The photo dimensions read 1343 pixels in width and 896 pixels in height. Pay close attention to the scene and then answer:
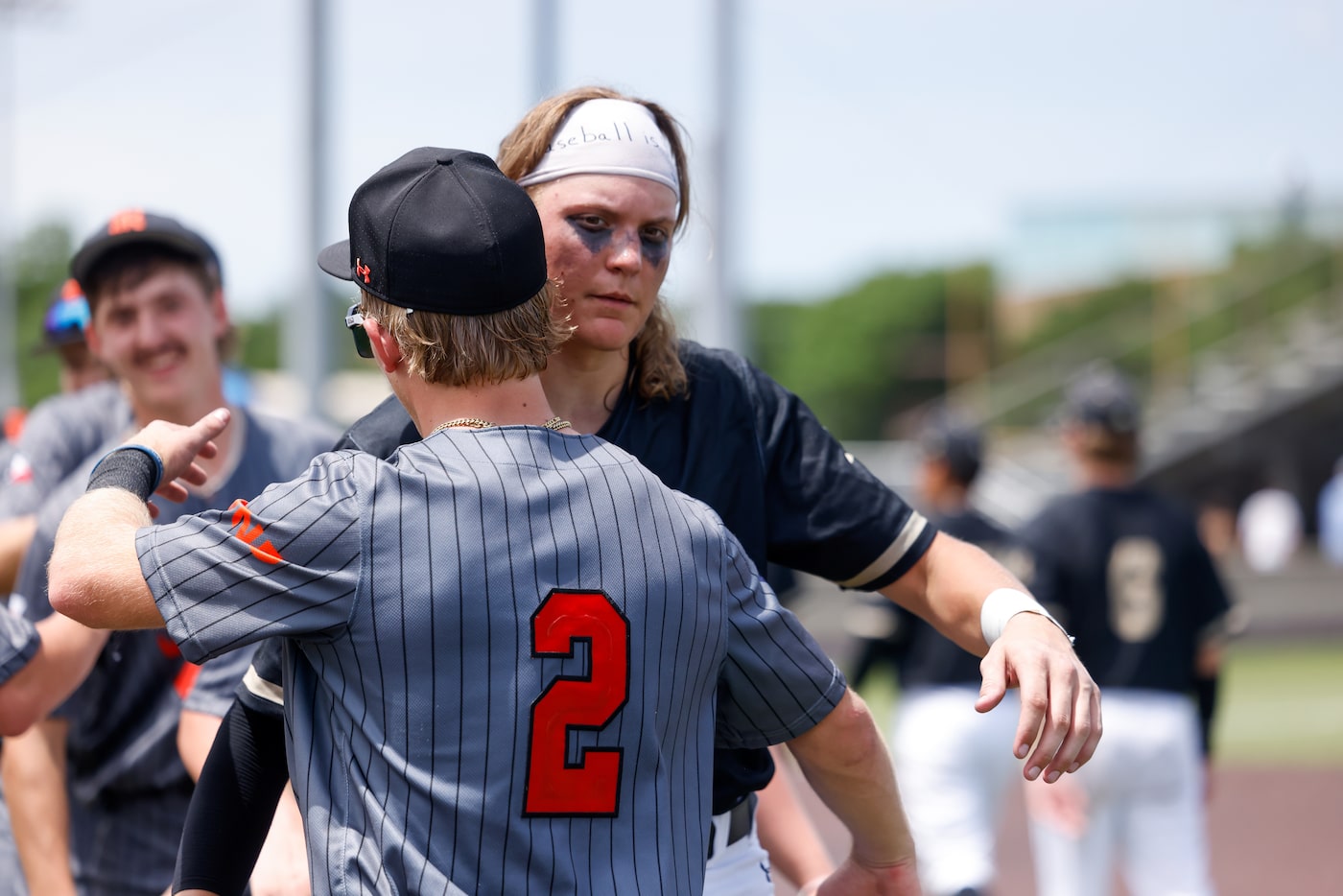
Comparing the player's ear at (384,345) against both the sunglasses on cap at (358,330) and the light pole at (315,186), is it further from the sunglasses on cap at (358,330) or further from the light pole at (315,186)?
the light pole at (315,186)

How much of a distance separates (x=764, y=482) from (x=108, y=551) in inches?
45.4

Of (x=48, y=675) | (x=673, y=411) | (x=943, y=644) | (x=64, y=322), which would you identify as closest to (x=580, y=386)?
(x=673, y=411)

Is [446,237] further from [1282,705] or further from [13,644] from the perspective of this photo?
[1282,705]

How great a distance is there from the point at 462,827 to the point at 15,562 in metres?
2.20

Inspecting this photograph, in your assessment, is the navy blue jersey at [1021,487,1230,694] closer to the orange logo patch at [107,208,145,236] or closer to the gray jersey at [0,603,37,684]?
the orange logo patch at [107,208,145,236]

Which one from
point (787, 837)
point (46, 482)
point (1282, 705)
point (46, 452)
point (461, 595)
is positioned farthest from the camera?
point (1282, 705)

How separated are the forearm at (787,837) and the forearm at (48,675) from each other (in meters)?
1.55

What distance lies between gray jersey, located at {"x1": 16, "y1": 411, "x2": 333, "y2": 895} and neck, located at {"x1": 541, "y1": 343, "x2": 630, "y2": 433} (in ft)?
3.46

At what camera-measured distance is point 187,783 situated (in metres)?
3.26

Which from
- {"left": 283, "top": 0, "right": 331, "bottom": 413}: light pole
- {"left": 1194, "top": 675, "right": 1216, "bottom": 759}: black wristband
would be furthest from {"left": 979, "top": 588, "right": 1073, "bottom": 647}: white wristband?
{"left": 283, "top": 0, "right": 331, "bottom": 413}: light pole

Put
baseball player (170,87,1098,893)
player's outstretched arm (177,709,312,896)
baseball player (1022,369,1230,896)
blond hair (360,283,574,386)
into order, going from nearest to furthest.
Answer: blond hair (360,283,574,386) < player's outstretched arm (177,709,312,896) < baseball player (170,87,1098,893) < baseball player (1022,369,1230,896)

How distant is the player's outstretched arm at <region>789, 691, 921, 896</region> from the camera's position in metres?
2.31

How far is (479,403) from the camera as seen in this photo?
6.64ft

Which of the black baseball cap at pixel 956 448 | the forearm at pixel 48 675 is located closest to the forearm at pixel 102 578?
the forearm at pixel 48 675
